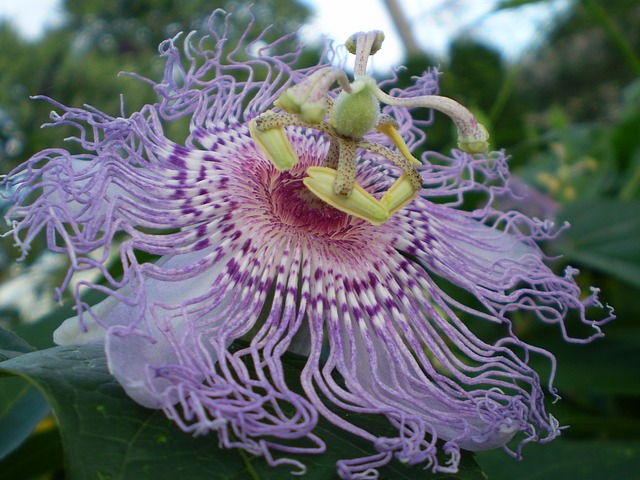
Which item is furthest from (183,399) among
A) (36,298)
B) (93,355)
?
(36,298)

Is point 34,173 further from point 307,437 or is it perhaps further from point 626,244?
point 626,244

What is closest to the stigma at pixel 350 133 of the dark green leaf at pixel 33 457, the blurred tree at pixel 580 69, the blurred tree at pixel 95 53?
the blurred tree at pixel 95 53

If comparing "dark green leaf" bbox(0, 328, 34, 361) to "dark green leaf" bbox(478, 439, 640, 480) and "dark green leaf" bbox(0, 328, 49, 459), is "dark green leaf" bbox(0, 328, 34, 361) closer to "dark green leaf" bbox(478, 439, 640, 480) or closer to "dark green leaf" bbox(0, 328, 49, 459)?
"dark green leaf" bbox(0, 328, 49, 459)

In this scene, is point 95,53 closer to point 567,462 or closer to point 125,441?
point 567,462

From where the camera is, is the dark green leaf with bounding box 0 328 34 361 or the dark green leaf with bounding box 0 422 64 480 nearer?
the dark green leaf with bounding box 0 328 34 361

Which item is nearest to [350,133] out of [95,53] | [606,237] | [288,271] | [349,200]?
[349,200]

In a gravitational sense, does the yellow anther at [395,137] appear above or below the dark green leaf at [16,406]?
above

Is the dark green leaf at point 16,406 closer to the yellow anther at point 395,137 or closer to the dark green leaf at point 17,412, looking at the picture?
the dark green leaf at point 17,412

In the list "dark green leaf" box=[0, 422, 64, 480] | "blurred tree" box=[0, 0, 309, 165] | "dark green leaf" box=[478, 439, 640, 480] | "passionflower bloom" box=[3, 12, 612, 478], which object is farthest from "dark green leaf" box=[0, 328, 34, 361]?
"dark green leaf" box=[478, 439, 640, 480]
